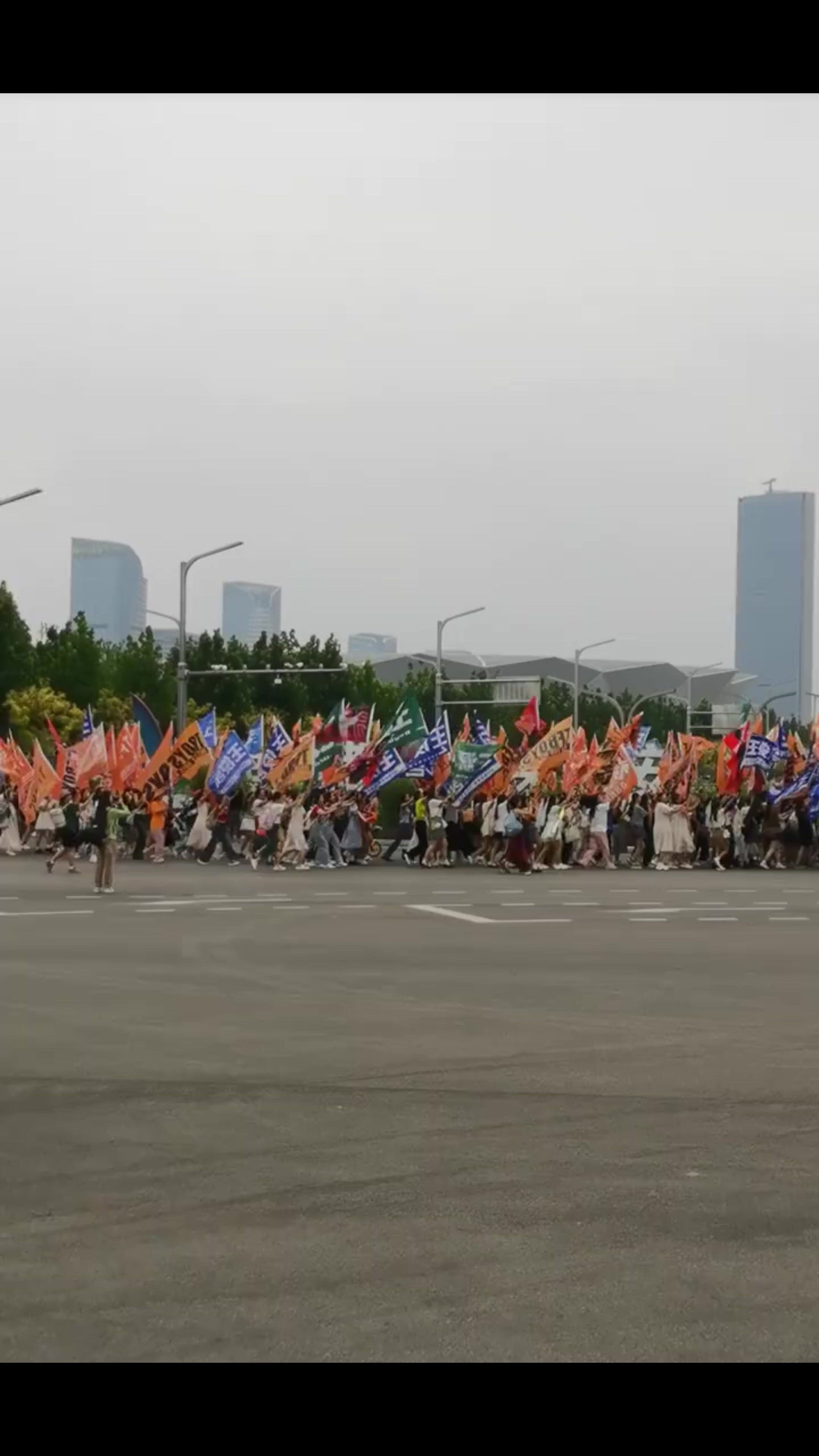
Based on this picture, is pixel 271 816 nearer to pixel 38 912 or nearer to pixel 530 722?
pixel 530 722

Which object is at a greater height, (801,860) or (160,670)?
(160,670)

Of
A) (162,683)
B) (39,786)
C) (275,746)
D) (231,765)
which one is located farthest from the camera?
(162,683)

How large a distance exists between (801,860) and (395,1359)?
36175 mm

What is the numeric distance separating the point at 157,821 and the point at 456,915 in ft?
51.8

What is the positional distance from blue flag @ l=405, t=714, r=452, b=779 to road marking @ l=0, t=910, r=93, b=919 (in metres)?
15.7

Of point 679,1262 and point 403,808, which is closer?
point 679,1262

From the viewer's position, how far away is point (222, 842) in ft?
127

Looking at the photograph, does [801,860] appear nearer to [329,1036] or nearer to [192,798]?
[192,798]

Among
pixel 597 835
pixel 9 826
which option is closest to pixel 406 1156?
pixel 597 835

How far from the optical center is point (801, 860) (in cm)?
4078

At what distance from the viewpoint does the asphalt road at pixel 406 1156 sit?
5980 mm

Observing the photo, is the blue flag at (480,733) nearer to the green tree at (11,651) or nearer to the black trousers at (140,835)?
the black trousers at (140,835)
